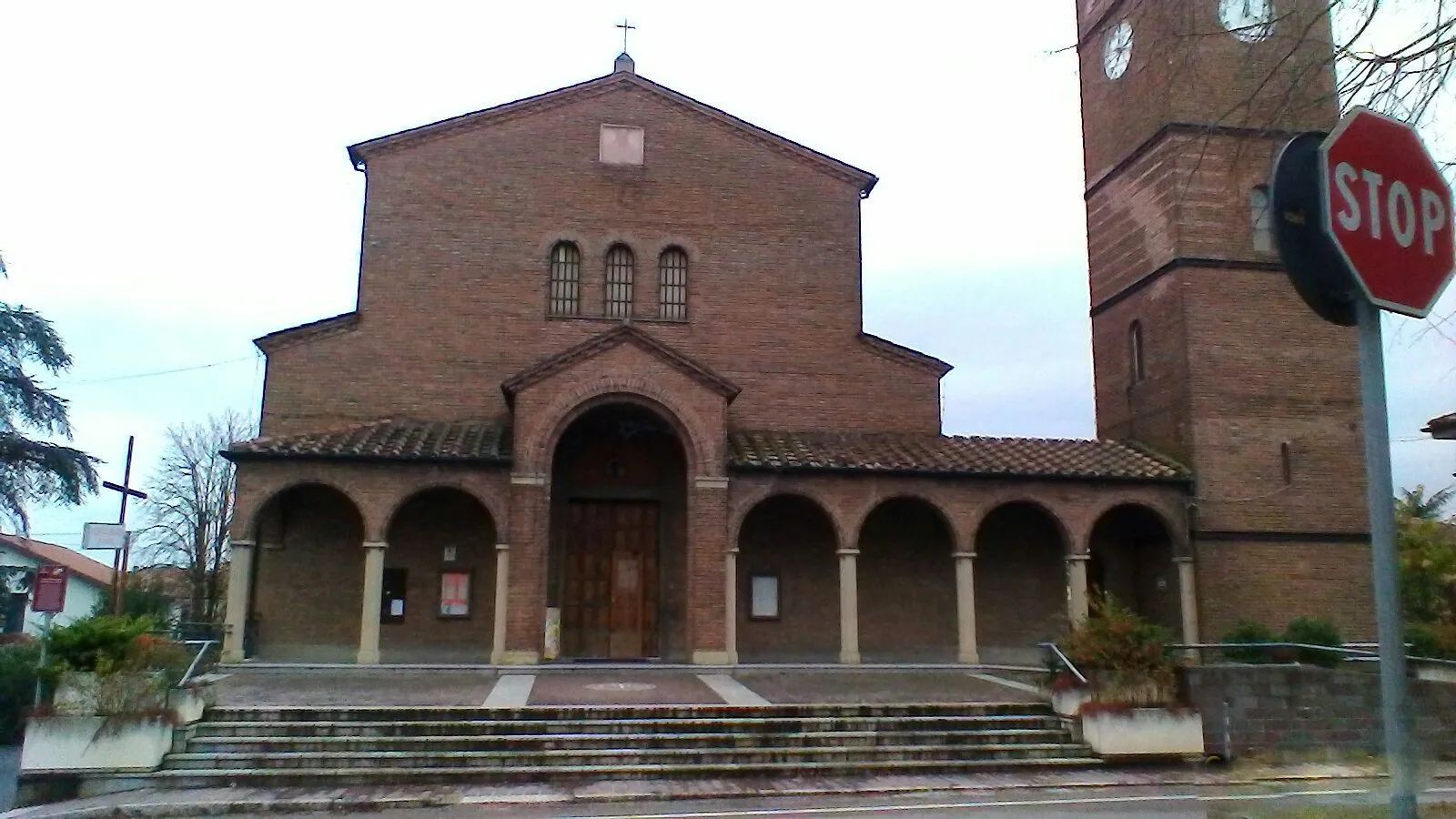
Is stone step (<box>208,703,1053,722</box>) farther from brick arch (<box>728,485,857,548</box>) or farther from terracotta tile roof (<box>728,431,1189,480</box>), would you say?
terracotta tile roof (<box>728,431,1189,480</box>)

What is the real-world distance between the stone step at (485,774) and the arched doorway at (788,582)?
841 centimetres

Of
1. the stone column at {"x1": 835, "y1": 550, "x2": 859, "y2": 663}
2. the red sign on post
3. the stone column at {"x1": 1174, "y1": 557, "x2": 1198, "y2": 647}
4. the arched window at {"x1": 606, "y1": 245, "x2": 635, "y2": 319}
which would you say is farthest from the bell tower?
the red sign on post

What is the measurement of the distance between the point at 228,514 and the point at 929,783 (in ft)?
118

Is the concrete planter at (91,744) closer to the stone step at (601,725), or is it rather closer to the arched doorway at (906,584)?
the stone step at (601,725)

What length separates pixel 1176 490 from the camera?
21562mm

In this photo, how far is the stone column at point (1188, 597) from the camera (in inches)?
824

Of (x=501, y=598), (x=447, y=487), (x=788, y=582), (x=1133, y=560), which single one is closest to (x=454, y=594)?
(x=501, y=598)

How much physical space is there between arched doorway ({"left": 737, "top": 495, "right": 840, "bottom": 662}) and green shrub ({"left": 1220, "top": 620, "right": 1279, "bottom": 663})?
7.35 metres

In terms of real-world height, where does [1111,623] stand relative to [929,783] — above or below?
above

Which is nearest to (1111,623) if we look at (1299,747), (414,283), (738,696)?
(1299,747)

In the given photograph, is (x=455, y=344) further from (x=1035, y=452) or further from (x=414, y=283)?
(x=1035, y=452)

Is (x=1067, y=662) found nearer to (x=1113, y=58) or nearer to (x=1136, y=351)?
(x=1136, y=351)

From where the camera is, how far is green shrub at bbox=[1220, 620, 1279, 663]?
17703 millimetres

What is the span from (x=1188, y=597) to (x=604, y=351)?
493 inches
